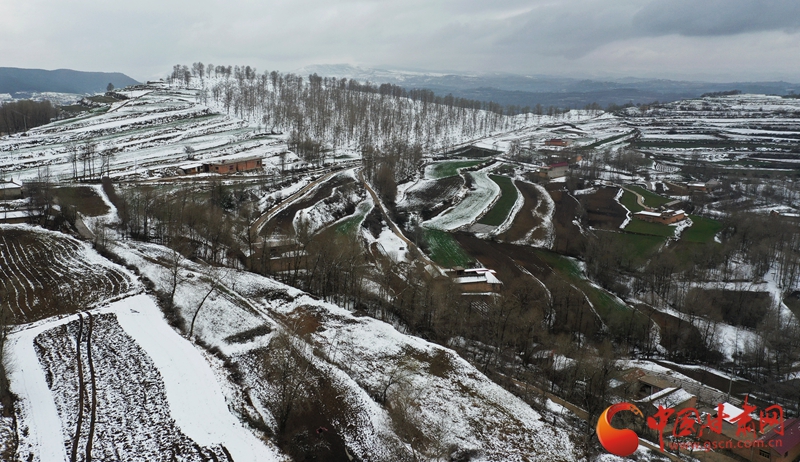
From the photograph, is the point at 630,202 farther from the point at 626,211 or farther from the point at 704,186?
the point at 704,186

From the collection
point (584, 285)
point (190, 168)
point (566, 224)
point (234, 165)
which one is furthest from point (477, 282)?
point (190, 168)

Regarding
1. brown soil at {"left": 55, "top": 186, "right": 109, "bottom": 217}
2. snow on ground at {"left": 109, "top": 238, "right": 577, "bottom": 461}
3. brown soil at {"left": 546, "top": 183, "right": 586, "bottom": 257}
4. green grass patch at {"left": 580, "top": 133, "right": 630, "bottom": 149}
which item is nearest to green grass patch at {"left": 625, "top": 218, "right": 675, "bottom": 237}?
brown soil at {"left": 546, "top": 183, "right": 586, "bottom": 257}

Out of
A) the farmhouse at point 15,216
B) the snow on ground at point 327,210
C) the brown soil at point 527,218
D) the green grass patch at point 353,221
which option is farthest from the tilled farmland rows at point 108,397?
the brown soil at point 527,218

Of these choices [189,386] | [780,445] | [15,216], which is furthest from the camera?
[15,216]

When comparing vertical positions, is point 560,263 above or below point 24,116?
below

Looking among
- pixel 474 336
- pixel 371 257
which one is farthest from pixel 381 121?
pixel 474 336

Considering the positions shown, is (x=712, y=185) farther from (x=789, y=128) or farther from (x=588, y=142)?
(x=789, y=128)

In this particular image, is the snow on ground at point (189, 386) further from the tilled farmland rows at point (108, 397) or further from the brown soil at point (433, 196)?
the brown soil at point (433, 196)
